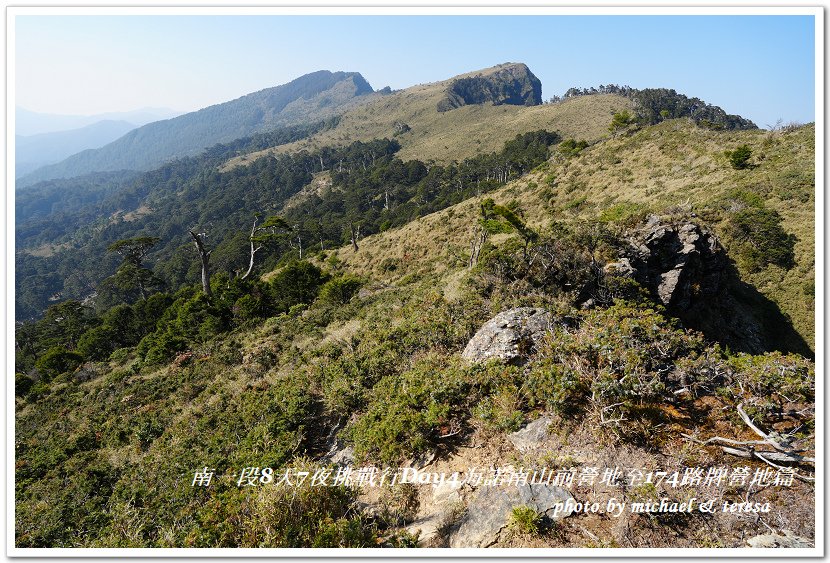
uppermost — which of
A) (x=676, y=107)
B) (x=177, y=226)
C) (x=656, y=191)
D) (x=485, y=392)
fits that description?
(x=676, y=107)

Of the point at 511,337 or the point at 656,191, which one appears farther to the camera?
the point at 656,191

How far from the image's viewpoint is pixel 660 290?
46.9ft

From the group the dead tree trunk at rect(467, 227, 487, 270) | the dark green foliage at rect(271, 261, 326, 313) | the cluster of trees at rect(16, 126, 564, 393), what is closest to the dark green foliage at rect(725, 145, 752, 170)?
the cluster of trees at rect(16, 126, 564, 393)

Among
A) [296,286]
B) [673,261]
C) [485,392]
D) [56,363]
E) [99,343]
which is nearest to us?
[485,392]

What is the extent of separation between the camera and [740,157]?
2638 cm

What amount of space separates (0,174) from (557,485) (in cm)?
908

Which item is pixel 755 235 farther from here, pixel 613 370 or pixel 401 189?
pixel 401 189

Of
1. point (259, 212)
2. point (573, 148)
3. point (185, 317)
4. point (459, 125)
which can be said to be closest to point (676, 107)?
point (459, 125)

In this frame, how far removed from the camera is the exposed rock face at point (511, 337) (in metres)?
7.05

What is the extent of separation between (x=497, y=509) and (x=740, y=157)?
32044 millimetres

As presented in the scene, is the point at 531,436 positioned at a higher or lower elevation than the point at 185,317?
higher

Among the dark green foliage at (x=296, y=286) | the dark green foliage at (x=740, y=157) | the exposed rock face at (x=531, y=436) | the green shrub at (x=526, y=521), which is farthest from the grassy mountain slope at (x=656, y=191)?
the green shrub at (x=526, y=521)

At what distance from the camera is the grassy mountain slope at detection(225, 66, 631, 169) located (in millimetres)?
100750

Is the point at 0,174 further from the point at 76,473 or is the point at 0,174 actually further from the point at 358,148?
the point at 358,148
